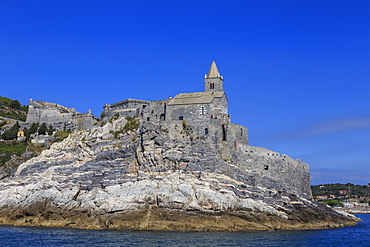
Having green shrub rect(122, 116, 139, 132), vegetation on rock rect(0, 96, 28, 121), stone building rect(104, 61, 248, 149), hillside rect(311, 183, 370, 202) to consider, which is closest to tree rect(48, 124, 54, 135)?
stone building rect(104, 61, 248, 149)

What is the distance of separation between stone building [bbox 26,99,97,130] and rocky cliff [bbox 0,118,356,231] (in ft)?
41.4

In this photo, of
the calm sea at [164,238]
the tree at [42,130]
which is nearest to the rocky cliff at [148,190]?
the calm sea at [164,238]

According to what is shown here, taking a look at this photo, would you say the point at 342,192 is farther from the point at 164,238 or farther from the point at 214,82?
the point at 164,238

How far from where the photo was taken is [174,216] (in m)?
45.8

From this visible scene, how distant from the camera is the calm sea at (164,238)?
3709 cm

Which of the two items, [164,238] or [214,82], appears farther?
[214,82]

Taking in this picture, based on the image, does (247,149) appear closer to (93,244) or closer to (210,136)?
(210,136)

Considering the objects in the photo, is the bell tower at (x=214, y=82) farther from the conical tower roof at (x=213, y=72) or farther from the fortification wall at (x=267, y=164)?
the fortification wall at (x=267, y=164)

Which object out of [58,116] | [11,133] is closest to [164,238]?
[58,116]

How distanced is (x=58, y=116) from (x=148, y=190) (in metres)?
34.0

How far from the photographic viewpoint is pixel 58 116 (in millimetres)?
76375

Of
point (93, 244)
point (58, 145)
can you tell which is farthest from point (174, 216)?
point (58, 145)

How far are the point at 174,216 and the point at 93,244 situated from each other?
11546 mm

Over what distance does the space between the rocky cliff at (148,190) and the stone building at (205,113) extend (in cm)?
188
